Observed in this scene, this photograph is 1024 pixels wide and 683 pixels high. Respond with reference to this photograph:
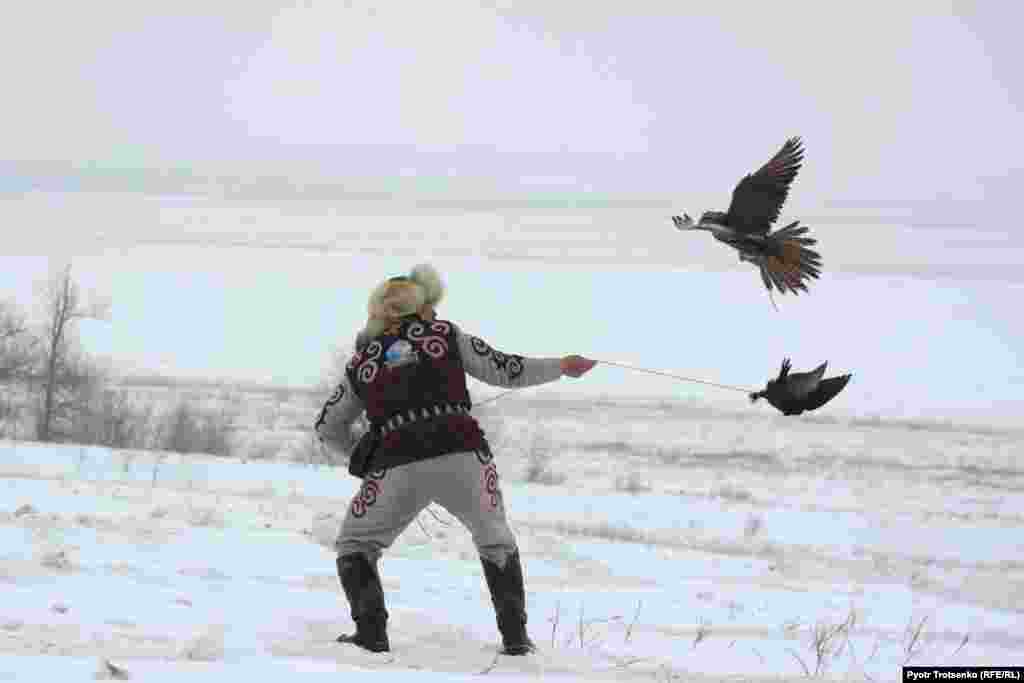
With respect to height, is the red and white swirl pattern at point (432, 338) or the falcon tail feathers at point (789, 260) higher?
the falcon tail feathers at point (789, 260)

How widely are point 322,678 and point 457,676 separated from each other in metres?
0.54

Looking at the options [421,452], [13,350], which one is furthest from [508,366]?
[13,350]

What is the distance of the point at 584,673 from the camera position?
549 centimetres

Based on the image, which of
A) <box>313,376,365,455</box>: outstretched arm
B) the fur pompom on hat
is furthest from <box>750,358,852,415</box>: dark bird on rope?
<box>313,376,365,455</box>: outstretched arm

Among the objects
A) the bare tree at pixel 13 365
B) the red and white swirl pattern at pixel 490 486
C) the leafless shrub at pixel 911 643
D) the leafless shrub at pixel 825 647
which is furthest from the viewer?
the bare tree at pixel 13 365

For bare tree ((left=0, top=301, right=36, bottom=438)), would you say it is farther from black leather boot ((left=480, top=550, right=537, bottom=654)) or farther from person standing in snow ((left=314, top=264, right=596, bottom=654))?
black leather boot ((left=480, top=550, right=537, bottom=654))

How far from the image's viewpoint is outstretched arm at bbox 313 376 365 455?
611cm

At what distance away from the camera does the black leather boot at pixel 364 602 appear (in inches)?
227

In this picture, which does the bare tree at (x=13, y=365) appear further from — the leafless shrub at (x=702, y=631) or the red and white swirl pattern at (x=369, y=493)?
the red and white swirl pattern at (x=369, y=493)

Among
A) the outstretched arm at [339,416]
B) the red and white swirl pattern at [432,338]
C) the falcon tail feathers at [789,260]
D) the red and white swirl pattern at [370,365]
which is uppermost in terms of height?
the falcon tail feathers at [789,260]

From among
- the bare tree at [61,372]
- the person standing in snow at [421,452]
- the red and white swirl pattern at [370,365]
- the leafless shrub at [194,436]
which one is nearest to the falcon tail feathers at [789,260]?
the person standing in snow at [421,452]

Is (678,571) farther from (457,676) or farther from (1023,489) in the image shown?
(1023,489)

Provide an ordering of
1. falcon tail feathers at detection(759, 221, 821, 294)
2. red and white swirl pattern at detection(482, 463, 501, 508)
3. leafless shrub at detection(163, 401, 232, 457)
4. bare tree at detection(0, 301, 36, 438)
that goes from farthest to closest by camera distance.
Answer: bare tree at detection(0, 301, 36, 438) < leafless shrub at detection(163, 401, 232, 457) < red and white swirl pattern at detection(482, 463, 501, 508) < falcon tail feathers at detection(759, 221, 821, 294)

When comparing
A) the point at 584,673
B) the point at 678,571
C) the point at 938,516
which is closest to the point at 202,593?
the point at 584,673
